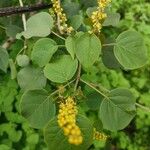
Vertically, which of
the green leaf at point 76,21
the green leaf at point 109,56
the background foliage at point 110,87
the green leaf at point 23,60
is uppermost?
the green leaf at point 76,21

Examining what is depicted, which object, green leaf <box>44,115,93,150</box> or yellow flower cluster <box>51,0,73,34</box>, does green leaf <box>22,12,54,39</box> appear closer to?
yellow flower cluster <box>51,0,73,34</box>

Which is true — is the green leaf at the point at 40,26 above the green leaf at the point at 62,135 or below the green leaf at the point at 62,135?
above

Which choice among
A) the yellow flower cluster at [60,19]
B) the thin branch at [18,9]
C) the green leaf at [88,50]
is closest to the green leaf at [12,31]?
the thin branch at [18,9]

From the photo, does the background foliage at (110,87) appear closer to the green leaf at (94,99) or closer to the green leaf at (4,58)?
the green leaf at (4,58)

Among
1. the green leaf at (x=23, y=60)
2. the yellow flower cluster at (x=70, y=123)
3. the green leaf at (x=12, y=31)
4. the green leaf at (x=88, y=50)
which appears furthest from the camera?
the green leaf at (x=12, y=31)

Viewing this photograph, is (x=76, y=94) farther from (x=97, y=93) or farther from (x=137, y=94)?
(x=137, y=94)

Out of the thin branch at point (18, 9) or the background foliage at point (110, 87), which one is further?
the background foliage at point (110, 87)

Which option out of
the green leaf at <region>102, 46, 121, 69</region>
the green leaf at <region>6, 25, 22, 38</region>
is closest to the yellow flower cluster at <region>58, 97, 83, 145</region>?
the green leaf at <region>102, 46, 121, 69</region>

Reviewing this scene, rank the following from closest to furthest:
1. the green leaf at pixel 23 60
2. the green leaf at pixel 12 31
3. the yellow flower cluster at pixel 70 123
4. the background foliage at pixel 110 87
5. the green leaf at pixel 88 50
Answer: the yellow flower cluster at pixel 70 123, the green leaf at pixel 88 50, the green leaf at pixel 23 60, the green leaf at pixel 12 31, the background foliage at pixel 110 87
